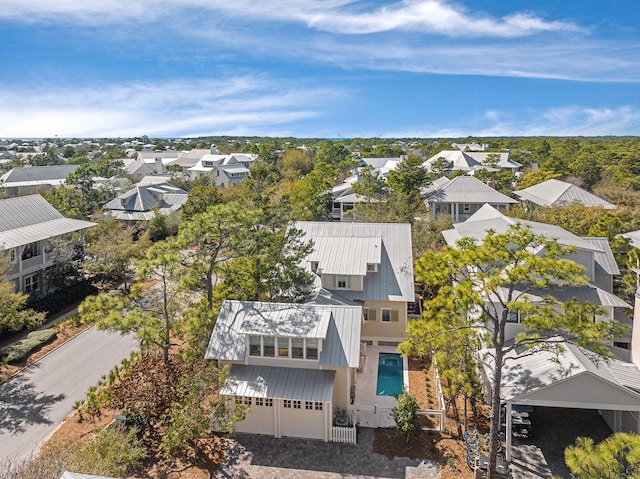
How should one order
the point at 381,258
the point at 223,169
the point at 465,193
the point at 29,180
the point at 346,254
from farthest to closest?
the point at 223,169 < the point at 29,180 < the point at 465,193 < the point at 381,258 < the point at 346,254

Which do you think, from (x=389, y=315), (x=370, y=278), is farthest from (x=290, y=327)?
(x=370, y=278)

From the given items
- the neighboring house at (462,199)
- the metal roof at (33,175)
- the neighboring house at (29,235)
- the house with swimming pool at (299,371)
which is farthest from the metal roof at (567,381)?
the metal roof at (33,175)

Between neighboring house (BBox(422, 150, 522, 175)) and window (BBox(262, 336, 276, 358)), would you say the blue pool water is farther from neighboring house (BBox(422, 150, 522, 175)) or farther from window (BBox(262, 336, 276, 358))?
neighboring house (BBox(422, 150, 522, 175))

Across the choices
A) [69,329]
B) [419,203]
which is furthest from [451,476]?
[419,203]

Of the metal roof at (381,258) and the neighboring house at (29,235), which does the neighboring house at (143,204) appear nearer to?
the neighboring house at (29,235)

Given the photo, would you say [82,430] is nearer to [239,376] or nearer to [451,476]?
[239,376]

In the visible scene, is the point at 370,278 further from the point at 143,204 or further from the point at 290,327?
the point at 143,204
